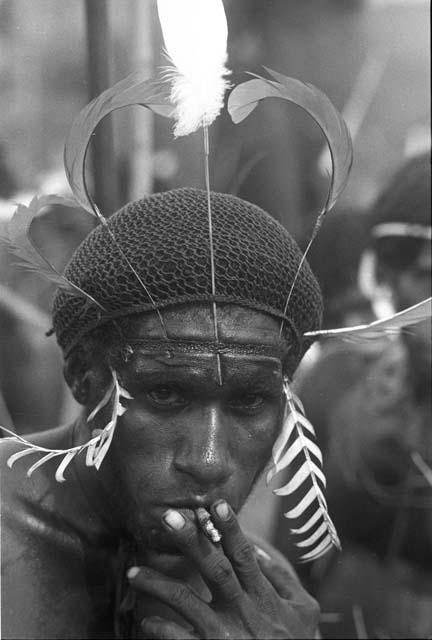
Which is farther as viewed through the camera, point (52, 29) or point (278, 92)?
point (52, 29)

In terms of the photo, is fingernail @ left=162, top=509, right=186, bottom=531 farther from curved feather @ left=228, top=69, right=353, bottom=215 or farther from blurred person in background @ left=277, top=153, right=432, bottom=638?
blurred person in background @ left=277, top=153, right=432, bottom=638

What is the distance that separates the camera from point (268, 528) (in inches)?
128

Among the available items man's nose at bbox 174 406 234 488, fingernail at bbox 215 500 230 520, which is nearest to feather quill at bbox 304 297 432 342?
man's nose at bbox 174 406 234 488

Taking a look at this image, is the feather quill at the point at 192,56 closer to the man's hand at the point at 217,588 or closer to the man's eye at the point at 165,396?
the man's eye at the point at 165,396

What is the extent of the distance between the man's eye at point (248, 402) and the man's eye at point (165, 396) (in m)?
0.10

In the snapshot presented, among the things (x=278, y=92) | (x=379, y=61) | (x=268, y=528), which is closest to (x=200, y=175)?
(x=278, y=92)

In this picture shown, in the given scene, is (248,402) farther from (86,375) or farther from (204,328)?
(86,375)

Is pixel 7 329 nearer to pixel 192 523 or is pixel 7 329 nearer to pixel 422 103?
pixel 192 523

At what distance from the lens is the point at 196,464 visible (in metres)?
1.69

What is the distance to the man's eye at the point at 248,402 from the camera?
5.86ft

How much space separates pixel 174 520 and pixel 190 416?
0.60 feet

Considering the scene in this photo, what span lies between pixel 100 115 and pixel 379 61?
9.87 ft

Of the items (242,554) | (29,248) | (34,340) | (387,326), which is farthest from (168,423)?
(34,340)

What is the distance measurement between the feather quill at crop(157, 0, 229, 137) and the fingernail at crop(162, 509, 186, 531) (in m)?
0.70
